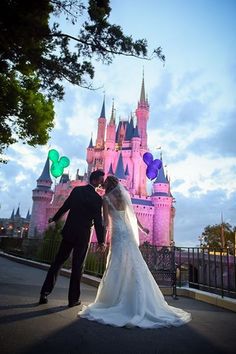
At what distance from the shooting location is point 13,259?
14219 mm

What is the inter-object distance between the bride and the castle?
41.6 meters

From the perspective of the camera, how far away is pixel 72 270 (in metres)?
4.37

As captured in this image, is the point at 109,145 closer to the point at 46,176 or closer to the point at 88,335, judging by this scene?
the point at 46,176

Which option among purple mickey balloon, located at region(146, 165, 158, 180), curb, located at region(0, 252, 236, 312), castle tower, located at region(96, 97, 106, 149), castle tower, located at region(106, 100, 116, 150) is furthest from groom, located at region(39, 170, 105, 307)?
castle tower, located at region(96, 97, 106, 149)

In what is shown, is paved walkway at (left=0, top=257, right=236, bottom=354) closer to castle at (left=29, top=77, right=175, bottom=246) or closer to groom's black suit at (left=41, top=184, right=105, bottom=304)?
groom's black suit at (left=41, top=184, right=105, bottom=304)

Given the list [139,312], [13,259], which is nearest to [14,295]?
[139,312]

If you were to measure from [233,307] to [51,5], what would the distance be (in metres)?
7.57

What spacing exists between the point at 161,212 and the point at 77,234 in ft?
167

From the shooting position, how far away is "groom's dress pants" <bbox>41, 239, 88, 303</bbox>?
429cm

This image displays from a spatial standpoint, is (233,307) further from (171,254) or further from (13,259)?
(13,259)

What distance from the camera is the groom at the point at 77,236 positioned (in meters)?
4.31

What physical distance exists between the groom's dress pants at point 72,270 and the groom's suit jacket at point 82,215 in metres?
0.12

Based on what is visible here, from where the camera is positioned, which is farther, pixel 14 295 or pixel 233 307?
pixel 233 307

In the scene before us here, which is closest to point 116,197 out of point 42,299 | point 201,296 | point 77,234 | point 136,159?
point 77,234
